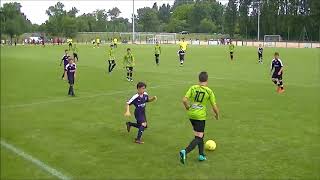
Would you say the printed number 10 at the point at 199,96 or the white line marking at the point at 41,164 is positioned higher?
the printed number 10 at the point at 199,96

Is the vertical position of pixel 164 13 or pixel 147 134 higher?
pixel 164 13

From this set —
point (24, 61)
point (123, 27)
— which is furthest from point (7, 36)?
point (123, 27)

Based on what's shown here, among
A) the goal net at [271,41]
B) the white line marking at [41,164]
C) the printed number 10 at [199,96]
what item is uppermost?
the goal net at [271,41]

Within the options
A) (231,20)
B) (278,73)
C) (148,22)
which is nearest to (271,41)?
(231,20)

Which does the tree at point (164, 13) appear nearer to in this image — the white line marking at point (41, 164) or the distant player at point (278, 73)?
the distant player at point (278, 73)

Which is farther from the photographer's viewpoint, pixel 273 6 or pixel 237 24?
pixel 237 24

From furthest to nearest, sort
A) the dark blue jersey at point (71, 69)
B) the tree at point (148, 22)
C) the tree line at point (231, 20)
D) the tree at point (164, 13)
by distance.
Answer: the tree at point (164, 13) < the tree at point (148, 22) < the tree line at point (231, 20) < the dark blue jersey at point (71, 69)

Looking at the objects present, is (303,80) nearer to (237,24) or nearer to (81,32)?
(81,32)

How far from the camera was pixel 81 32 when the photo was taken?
103 meters

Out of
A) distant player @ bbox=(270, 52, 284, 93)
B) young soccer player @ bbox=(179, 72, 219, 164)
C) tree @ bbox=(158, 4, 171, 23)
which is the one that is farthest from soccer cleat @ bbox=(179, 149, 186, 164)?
tree @ bbox=(158, 4, 171, 23)

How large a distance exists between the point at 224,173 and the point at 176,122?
5.07 m

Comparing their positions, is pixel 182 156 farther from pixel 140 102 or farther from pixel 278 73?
pixel 278 73

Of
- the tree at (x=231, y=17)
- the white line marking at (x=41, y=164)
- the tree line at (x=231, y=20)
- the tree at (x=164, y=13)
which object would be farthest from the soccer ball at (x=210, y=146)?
the tree at (x=164, y=13)

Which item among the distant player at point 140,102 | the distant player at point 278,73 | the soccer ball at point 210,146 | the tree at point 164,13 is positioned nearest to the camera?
the soccer ball at point 210,146
